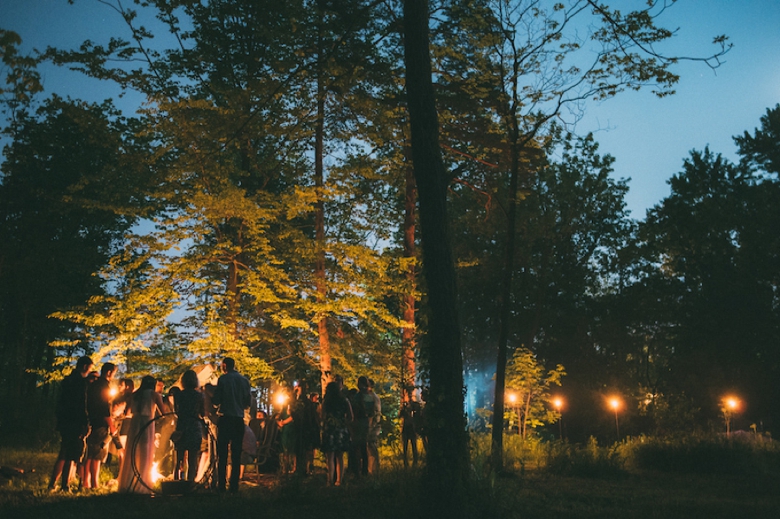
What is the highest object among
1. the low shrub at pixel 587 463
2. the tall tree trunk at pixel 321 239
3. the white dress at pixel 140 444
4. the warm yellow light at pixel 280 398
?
the tall tree trunk at pixel 321 239

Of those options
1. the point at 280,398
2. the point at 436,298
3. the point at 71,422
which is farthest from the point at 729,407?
the point at 71,422

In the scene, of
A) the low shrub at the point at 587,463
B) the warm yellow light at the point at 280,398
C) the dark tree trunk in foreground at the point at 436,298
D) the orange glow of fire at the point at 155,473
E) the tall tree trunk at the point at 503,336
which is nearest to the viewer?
the dark tree trunk in foreground at the point at 436,298

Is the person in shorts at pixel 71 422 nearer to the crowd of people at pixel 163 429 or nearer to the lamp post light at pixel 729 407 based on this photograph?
the crowd of people at pixel 163 429

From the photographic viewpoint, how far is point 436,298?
704 centimetres

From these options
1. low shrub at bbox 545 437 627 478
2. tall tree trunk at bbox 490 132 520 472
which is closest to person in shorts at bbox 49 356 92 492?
tall tree trunk at bbox 490 132 520 472

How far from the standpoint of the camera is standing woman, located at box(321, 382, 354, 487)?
31.7 feet

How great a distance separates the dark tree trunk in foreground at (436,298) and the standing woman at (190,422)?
358 cm

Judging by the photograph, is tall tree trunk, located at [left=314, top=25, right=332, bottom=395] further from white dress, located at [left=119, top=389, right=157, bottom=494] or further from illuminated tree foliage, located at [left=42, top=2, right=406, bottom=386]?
white dress, located at [left=119, top=389, right=157, bottom=494]

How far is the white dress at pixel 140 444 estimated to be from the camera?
28.0ft

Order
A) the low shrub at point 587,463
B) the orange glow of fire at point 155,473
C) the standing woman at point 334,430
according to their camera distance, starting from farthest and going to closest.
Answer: the low shrub at point 587,463 → the standing woman at point 334,430 → the orange glow of fire at point 155,473

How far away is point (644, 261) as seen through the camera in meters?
36.5

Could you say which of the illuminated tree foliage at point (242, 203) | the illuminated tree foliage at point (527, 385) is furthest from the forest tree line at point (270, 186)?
the illuminated tree foliage at point (527, 385)

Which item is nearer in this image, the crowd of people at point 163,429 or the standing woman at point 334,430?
the crowd of people at point 163,429

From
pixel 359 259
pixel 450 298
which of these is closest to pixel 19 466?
pixel 359 259
